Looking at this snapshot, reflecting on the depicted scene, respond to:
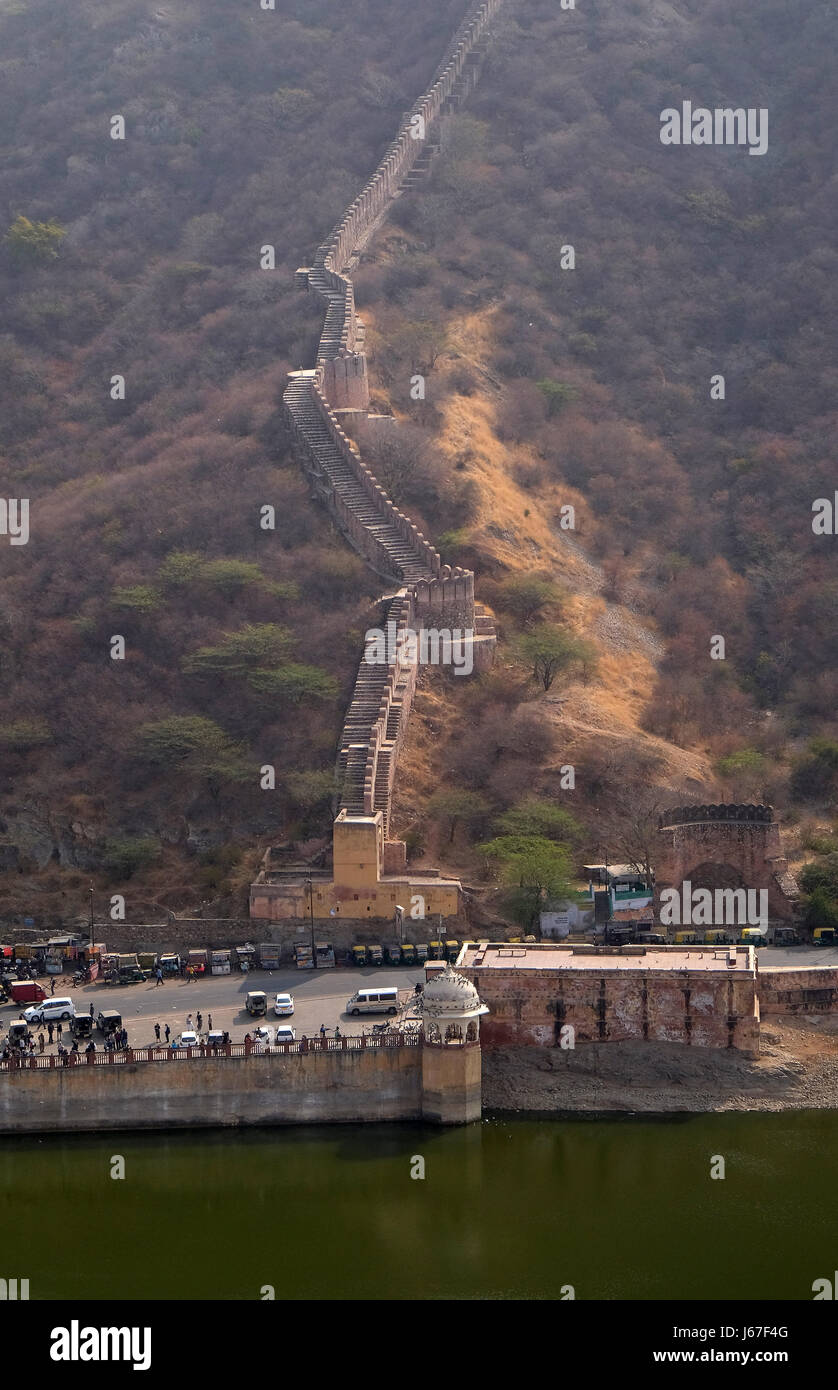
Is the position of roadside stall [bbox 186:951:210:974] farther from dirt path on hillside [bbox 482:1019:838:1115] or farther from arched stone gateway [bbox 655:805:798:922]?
arched stone gateway [bbox 655:805:798:922]

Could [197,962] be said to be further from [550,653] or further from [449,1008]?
[550,653]

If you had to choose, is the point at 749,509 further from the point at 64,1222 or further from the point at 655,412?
the point at 64,1222

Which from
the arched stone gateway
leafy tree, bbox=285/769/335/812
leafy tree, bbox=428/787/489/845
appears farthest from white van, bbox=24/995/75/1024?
the arched stone gateway

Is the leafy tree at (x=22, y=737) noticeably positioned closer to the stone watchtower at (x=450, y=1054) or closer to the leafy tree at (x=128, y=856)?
the leafy tree at (x=128, y=856)

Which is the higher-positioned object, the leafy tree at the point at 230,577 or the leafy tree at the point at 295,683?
the leafy tree at the point at 230,577

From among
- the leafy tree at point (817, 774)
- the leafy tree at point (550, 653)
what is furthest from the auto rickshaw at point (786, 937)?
the leafy tree at point (550, 653)
